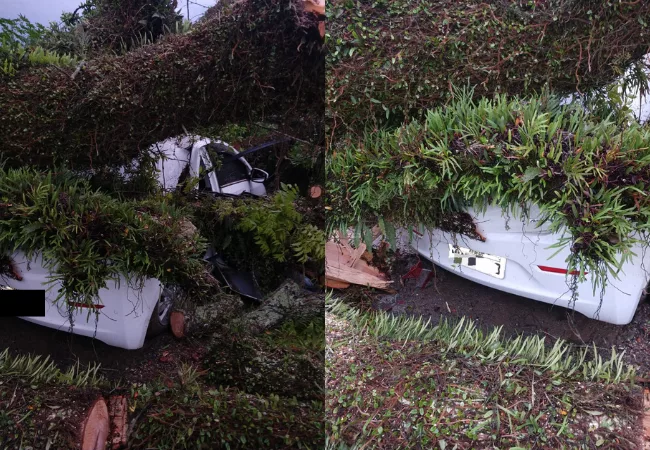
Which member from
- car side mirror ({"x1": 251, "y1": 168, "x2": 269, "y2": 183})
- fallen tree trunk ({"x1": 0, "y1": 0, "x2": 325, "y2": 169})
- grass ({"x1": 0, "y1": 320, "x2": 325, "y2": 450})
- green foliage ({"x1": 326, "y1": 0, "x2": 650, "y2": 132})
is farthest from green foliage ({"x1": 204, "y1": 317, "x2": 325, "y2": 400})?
green foliage ({"x1": 326, "y1": 0, "x2": 650, "y2": 132})

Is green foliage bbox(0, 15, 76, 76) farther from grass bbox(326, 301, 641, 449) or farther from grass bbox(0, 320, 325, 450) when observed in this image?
grass bbox(326, 301, 641, 449)

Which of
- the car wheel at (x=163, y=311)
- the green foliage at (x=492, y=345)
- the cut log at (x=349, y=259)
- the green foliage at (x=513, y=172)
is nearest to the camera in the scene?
the green foliage at (x=513, y=172)

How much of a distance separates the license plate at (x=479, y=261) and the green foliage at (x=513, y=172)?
167mm

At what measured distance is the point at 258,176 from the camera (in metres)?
1.80

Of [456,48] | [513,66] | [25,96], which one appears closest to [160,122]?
[25,96]

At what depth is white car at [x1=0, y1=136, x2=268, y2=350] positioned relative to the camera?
50.4 inches

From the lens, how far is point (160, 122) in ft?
4.49

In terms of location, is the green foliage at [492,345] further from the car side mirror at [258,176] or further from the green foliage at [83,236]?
the green foliage at [83,236]

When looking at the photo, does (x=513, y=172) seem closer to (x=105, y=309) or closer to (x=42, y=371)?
(x=105, y=309)

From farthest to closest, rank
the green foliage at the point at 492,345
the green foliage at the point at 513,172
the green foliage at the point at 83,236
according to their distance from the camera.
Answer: the green foliage at the point at 492,345 < the green foliage at the point at 83,236 < the green foliage at the point at 513,172

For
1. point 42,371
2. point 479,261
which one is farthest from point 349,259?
point 42,371

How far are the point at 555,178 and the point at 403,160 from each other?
443 mm

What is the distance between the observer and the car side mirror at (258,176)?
5.81ft

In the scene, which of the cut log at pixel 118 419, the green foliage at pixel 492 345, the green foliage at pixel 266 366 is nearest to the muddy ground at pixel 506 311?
the green foliage at pixel 492 345
